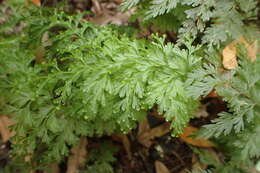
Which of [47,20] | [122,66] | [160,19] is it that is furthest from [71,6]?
[122,66]

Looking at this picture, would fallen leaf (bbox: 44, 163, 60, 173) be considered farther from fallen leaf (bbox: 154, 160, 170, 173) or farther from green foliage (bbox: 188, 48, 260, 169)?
green foliage (bbox: 188, 48, 260, 169)

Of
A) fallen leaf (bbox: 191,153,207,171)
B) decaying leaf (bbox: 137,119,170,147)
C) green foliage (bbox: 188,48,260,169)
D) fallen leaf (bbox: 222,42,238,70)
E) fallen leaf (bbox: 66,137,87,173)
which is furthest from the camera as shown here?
decaying leaf (bbox: 137,119,170,147)

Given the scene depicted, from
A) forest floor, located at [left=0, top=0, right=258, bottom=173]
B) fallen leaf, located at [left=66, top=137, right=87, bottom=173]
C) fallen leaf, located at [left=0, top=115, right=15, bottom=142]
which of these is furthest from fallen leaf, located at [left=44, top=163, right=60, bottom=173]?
fallen leaf, located at [left=0, top=115, right=15, bottom=142]

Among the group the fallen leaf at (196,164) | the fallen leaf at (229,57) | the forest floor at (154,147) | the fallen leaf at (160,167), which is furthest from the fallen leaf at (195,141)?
the fallen leaf at (229,57)

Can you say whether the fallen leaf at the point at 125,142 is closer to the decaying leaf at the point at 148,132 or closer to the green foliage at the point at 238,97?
the decaying leaf at the point at 148,132

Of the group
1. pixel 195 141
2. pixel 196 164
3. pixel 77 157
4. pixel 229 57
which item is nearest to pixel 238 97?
pixel 229 57

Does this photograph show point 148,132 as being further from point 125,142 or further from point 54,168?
point 54,168

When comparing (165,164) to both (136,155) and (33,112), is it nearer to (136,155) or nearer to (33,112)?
(136,155)

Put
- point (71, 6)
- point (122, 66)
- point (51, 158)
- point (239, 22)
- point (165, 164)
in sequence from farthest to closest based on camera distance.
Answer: point (71, 6)
point (165, 164)
point (51, 158)
point (239, 22)
point (122, 66)
